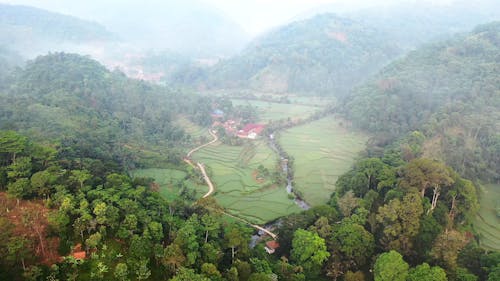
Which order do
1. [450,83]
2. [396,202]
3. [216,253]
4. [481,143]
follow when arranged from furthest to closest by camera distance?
1. [450,83]
2. [481,143]
3. [396,202]
4. [216,253]

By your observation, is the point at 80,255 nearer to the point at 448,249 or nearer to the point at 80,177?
the point at 80,177

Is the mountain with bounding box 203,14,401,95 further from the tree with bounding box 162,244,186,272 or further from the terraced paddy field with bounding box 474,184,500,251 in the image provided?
the tree with bounding box 162,244,186,272

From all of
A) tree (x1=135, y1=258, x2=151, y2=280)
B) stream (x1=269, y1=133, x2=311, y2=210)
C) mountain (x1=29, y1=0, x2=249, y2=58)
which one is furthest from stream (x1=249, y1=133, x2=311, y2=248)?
mountain (x1=29, y1=0, x2=249, y2=58)

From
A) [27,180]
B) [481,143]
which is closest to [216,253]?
[27,180]

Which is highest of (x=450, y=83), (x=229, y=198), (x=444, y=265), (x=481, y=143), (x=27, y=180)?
(x=450, y=83)

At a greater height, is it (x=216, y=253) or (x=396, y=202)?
(x=396, y=202)

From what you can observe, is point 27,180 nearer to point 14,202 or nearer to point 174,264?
point 14,202

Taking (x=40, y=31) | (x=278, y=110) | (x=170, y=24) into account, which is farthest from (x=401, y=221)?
(x=170, y=24)

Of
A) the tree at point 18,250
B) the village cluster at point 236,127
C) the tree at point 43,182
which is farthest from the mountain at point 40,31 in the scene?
the tree at point 18,250
